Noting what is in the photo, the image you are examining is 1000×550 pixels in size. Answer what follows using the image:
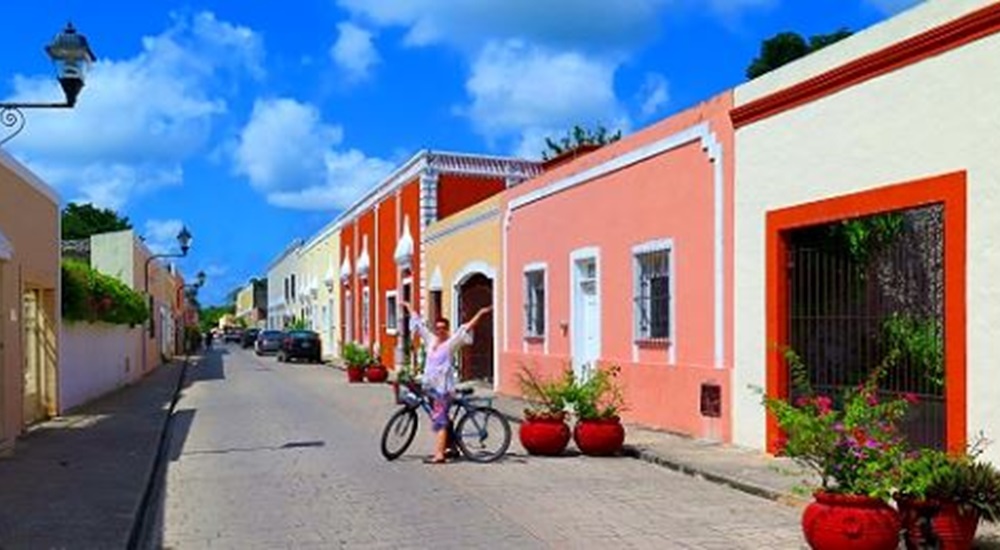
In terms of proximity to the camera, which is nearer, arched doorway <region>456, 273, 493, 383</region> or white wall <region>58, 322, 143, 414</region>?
white wall <region>58, 322, 143, 414</region>

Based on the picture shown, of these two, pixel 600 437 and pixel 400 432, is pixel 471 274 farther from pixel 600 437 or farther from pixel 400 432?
pixel 600 437

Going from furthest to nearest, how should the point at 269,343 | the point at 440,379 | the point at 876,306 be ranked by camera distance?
the point at 269,343 → the point at 440,379 → the point at 876,306

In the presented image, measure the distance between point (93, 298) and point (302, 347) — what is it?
87.0 ft

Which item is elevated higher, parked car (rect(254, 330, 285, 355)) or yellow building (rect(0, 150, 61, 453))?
yellow building (rect(0, 150, 61, 453))

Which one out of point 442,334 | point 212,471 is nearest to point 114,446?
point 212,471

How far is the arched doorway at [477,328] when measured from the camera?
27203 mm

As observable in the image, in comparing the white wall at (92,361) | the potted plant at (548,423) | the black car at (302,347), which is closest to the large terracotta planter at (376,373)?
the white wall at (92,361)

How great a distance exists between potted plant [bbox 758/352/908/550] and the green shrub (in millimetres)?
15407

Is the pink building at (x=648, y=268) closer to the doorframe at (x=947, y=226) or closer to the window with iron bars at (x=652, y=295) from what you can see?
the window with iron bars at (x=652, y=295)

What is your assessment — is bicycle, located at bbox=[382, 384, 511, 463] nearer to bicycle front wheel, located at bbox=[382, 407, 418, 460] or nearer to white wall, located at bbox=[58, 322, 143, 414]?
bicycle front wheel, located at bbox=[382, 407, 418, 460]

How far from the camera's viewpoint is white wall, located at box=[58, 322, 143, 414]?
2020cm

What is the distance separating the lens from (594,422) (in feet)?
43.5

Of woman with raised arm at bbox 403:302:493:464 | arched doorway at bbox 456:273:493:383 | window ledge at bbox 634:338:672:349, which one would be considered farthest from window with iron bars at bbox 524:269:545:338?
woman with raised arm at bbox 403:302:493:464

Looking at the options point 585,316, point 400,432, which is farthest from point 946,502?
point 585,316
